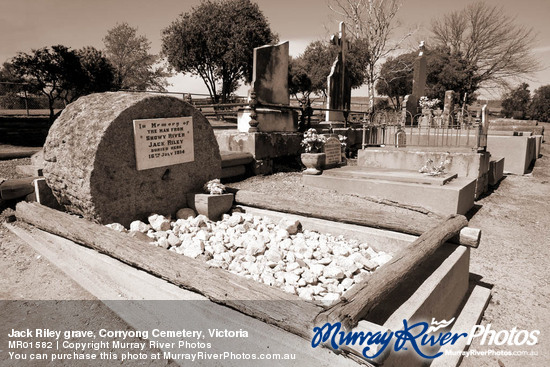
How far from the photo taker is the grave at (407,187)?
17.7 ft

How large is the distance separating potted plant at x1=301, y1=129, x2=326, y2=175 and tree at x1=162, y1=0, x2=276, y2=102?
15951 millimetres

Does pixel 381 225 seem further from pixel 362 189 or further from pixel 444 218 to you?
pixel 362 189

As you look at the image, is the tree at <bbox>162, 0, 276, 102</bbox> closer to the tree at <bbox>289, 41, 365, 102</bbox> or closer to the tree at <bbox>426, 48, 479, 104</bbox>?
the tree at <bbox>289, 41, 365, 102</bbox>

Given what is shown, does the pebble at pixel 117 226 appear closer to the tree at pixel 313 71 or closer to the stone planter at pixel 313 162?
the stone planter at pixel 313 162

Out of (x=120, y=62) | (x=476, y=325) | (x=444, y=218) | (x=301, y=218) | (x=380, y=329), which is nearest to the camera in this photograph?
(x=380, y=329)

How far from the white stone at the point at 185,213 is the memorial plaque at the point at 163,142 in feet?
2.01

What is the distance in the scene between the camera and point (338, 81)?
12.3 meters

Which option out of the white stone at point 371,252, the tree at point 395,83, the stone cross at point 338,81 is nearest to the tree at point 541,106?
the tree at point 395,83

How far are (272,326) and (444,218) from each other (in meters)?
2.29

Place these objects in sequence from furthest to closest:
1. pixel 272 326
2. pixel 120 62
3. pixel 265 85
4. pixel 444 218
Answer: pixel 120 62 < pixel 265 85 < pixel 444 218 < pixel 272 326

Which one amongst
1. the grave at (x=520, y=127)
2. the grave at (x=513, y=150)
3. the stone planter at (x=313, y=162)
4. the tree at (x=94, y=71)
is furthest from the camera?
the tree at (x=94, y=71)

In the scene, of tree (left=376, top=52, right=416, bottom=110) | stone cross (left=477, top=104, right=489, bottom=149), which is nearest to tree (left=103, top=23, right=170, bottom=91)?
tree (left=376, top=52, right=416, bottom=110)

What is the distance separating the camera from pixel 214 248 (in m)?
3.44

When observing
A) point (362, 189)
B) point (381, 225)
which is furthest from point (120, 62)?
point (381, 225)
